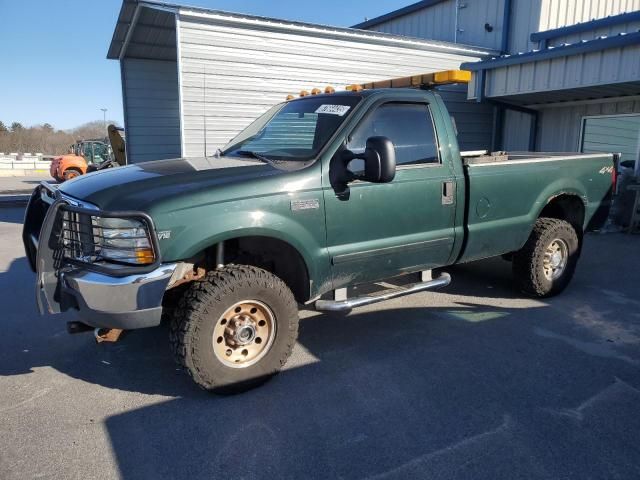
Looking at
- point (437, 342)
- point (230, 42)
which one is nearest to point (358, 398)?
point (437, 342)

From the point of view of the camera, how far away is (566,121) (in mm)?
11609

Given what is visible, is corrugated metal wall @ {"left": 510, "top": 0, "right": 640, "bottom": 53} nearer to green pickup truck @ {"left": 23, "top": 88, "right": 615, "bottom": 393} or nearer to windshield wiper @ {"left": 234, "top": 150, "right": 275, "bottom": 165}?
green pickup truck @ {"left": 23, "top": 88, "right": 615, "bottom": 393}

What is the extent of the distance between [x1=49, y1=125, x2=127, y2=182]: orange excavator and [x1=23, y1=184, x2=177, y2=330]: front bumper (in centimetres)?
1353

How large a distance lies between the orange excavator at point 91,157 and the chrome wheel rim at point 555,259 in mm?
14080

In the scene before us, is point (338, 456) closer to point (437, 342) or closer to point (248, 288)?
point (248, 288)

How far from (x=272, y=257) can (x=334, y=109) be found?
1308mm

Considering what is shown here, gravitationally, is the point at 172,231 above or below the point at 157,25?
below

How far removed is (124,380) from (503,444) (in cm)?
260

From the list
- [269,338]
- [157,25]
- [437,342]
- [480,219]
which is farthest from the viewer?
[157,25]

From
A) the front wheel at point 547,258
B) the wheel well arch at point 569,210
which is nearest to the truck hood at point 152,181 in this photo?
the front wheel at point 547,258

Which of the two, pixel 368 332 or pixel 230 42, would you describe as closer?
pixel 368 332

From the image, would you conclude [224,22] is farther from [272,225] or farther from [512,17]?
[512,17]

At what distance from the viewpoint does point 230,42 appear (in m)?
9.37

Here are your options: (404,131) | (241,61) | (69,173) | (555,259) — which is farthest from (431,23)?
(69,173)
